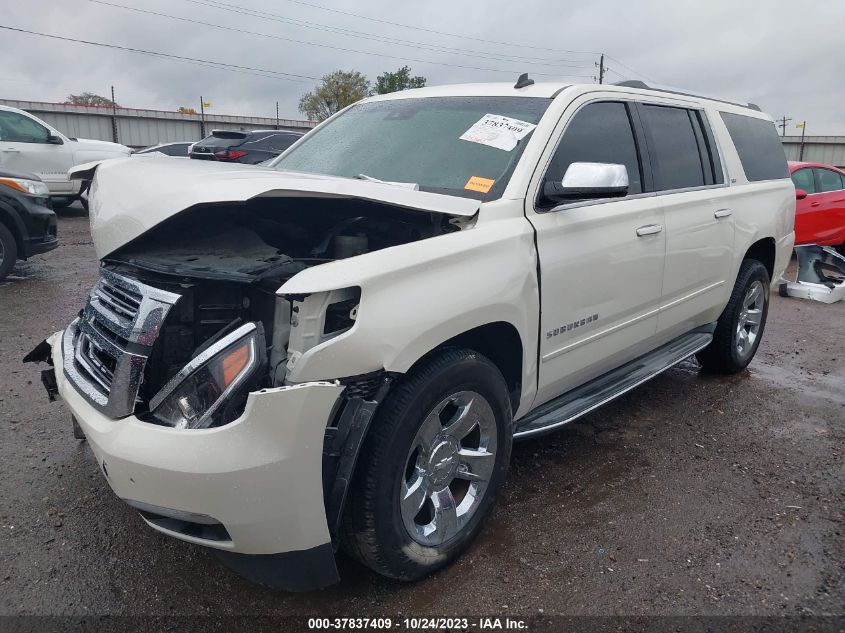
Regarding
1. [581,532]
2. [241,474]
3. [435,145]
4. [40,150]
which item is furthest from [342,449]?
[40,150]

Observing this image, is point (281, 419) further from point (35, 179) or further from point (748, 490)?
point (35, 179)

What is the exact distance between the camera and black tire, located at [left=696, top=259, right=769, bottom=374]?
475 cm

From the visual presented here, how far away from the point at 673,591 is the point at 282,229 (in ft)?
6.97

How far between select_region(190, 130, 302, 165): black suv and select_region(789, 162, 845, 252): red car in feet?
27.1

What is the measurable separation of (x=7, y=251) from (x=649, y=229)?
702 centimetres

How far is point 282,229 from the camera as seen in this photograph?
→ 2.85m

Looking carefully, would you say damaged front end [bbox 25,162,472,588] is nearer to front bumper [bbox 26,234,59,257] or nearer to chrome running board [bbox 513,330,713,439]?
chrome running board [bbox 513,330,713,439]

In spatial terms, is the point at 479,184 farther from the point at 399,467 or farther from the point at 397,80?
the point at 397,80

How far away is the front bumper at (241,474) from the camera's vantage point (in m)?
1.98

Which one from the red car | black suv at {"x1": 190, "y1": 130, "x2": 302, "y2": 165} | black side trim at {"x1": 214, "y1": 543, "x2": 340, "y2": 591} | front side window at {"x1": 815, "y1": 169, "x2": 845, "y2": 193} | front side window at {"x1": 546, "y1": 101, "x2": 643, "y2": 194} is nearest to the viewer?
black side trim at {"x1": 214, "y1": 543, "x2": 340, "y2": 591}

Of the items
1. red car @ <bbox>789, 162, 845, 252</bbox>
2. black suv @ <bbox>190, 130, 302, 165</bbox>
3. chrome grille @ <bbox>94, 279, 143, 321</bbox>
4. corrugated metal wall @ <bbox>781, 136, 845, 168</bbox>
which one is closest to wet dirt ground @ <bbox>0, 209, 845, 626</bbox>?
chrome grille @ <bbox>94, 279, 143, 321</bbox>

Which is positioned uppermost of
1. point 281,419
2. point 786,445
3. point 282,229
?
point 282,229

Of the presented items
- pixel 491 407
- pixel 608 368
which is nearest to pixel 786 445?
pixel 608 368

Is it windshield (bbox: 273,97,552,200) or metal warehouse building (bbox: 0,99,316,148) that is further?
metal warehouse building (bbox: 0,99,316,148)
